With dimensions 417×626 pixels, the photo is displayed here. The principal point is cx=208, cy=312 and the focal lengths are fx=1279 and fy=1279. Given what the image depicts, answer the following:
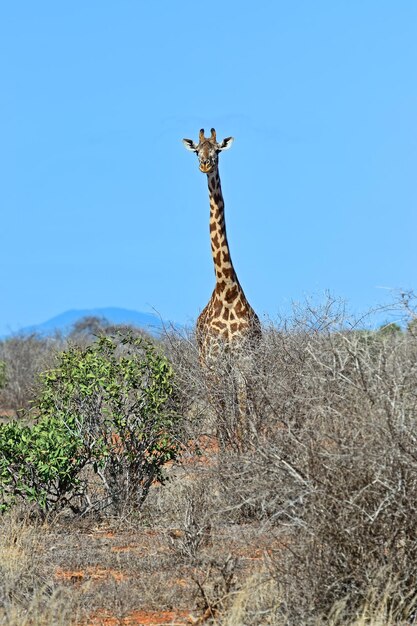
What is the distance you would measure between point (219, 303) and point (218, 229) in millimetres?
1087

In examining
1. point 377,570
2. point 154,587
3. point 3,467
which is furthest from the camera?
point 3,467

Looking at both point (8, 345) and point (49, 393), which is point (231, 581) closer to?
point (49, 393)

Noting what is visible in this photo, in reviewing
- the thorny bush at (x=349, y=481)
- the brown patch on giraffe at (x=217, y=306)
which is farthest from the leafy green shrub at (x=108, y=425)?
the thorny bush at (x=349, y=481)

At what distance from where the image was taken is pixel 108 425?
9867 mm

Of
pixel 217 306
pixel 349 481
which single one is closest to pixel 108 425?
pixel 217 306

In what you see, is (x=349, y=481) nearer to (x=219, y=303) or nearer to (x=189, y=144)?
(x=219, y=303)

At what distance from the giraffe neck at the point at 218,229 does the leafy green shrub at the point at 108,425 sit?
2.38 meters

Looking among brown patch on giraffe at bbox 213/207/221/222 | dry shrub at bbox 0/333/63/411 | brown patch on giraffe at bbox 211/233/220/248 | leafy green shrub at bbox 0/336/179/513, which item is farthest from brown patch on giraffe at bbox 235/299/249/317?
dry shrub at bbox 0/333/63/411

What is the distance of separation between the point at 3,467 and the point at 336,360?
368cm

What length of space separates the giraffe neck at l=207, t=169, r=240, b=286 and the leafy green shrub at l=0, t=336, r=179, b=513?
2380mm

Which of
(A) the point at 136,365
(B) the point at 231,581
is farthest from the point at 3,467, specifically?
(B) the point at 231,581

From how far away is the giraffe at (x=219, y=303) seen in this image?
11070 mm

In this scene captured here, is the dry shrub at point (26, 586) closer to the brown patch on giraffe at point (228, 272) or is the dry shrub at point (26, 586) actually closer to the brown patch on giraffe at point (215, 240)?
the brown patch on giraffe at point (228, 272)

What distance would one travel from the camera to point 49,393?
9.92 metres
